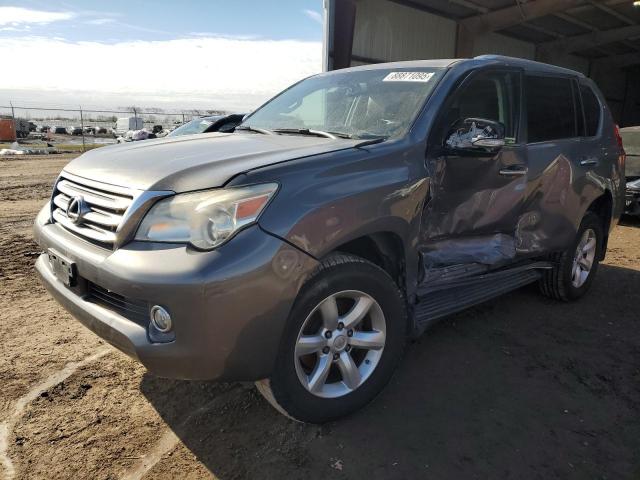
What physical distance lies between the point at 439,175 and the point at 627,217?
24.2 feet

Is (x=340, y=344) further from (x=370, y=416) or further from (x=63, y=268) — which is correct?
(x=63, y=268)

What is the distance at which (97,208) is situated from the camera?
251 cm

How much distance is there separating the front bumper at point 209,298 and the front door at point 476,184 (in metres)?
1.16

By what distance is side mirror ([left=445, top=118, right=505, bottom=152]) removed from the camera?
294 centimetres

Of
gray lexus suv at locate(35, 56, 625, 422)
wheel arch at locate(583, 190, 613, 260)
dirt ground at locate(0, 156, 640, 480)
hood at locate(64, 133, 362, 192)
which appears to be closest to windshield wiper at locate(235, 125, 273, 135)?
gray lexus suv at locate(35, 56, 625, 422)

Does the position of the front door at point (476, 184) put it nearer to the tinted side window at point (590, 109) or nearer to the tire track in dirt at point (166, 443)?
the tinted side window at point (590, 109)

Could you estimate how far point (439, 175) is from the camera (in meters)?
3.03

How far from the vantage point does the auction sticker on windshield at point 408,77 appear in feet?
10.6

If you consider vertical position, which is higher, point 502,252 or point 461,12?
point 461,12

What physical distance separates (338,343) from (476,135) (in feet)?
4.75

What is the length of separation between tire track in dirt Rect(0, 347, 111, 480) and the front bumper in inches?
29.5

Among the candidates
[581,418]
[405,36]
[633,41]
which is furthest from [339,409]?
[633,41]

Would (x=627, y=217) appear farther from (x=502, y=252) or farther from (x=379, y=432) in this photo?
(x=379, y=432)

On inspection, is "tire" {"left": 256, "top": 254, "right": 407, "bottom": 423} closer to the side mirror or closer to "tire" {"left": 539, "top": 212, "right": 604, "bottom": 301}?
the side mirror
